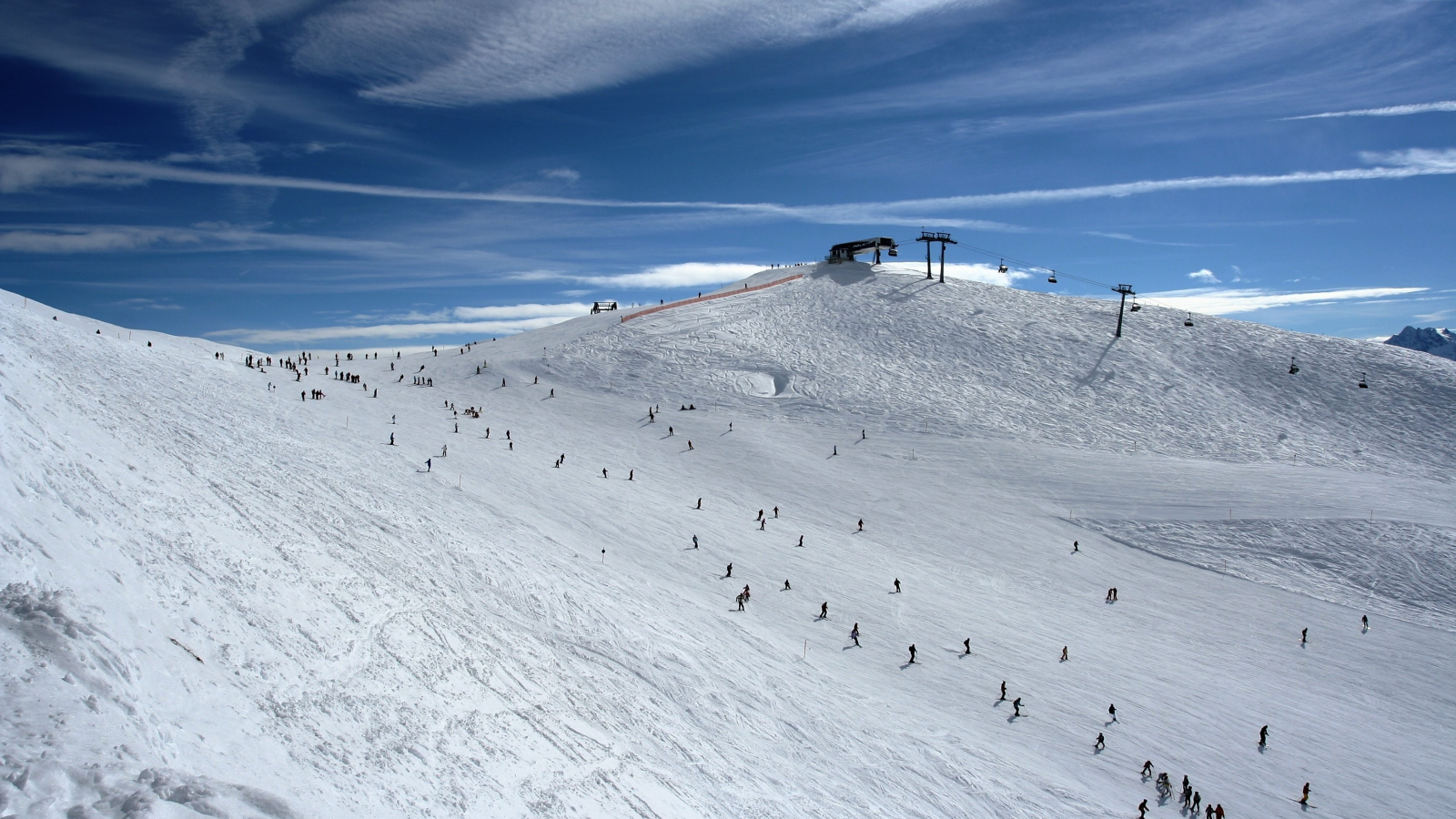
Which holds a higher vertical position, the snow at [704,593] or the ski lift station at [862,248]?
the ski lift station at [862,248]

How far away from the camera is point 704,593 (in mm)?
26172

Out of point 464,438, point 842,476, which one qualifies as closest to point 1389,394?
point 842,476

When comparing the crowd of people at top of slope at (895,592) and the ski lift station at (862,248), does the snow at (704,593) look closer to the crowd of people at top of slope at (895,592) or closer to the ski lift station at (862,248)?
the crowd of people at top of slope at (895,592)

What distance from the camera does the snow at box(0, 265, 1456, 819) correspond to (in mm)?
12461

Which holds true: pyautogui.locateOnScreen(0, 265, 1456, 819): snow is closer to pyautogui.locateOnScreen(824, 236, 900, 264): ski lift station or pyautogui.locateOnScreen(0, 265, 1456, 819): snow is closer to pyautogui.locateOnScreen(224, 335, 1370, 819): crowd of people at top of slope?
pyautogui.locateOnScreen(224, 335, 1370, 819): crowd of people at top of slope

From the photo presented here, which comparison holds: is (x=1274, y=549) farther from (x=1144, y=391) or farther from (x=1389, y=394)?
(x=1389, y=394)

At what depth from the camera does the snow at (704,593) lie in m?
12.5

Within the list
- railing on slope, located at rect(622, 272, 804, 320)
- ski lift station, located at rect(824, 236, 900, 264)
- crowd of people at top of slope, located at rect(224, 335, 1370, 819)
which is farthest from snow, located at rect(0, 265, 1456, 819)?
ski lift station, located at rect(824, 236, 900, 264)

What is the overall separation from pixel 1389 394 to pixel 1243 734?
48.2 metres

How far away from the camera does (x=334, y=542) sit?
21344mm

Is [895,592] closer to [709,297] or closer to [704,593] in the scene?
[704,593]

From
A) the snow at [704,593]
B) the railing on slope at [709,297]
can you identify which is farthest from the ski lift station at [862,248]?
the snow at [704,593]

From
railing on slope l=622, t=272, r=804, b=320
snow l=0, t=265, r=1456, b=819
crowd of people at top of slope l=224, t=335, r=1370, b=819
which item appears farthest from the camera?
railing on slope l=622, t=272, r=804, b=320

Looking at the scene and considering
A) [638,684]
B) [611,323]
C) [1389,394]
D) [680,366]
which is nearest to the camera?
[638,684]
